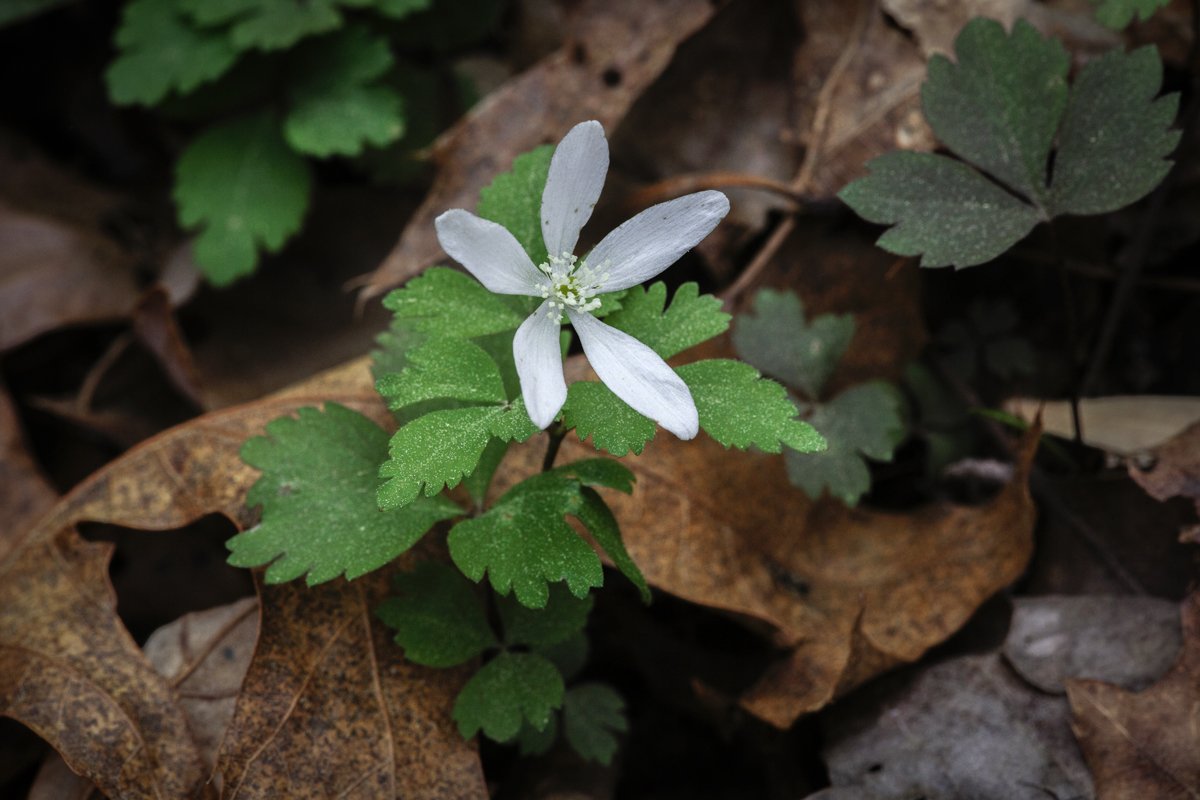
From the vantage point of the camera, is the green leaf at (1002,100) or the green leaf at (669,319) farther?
the green leaf at (1002,100)

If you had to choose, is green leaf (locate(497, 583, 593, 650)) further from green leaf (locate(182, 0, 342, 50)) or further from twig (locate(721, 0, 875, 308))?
green leaf (locate(182, 0, 342, 50))

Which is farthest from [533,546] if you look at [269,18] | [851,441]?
[269,18]

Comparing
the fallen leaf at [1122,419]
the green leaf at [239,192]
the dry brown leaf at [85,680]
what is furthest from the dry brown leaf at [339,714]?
the fallen leaf at [1122,419]

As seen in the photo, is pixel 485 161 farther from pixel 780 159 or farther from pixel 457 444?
pixel 457 444

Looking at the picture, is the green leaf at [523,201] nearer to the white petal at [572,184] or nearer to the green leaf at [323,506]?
the white petal at [572,184]

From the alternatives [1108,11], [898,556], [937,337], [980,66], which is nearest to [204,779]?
[898,556]

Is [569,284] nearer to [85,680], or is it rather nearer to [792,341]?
[792,341]
